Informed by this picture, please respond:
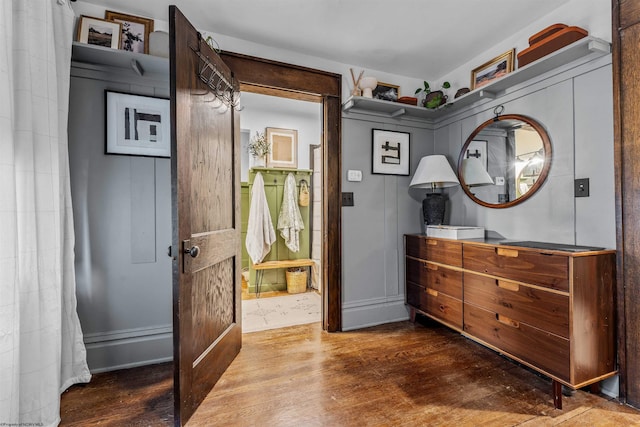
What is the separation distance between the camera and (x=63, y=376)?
1722mm

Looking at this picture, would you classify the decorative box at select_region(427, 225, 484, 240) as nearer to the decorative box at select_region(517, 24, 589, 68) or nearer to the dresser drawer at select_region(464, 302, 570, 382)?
the dresser drawer at select_region(464, 302, 570, 382)

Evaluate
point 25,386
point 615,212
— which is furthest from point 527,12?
point 25,386

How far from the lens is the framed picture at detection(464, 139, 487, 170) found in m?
2.47

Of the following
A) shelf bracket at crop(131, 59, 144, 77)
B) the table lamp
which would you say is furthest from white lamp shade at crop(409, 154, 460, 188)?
shelf bracket at crop(131, 59, 144, 77)

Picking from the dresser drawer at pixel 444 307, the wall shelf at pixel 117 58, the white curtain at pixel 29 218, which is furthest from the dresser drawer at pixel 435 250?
the white curtain at pixel 29 218

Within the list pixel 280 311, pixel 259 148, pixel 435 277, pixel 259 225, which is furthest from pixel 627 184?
pixel 259 148

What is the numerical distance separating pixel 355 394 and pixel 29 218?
186 cm

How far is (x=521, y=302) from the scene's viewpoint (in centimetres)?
177

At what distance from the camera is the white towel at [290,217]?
157 inches

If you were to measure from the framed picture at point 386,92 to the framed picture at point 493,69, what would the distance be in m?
0.64

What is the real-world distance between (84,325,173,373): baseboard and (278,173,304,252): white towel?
2.03 metres

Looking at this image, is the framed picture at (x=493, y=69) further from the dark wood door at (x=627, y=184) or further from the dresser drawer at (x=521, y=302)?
the dresser drawer at (x=521, y=302)

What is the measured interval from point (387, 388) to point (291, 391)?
57cm

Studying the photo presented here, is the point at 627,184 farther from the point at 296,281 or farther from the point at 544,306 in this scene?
the point at 296,281
